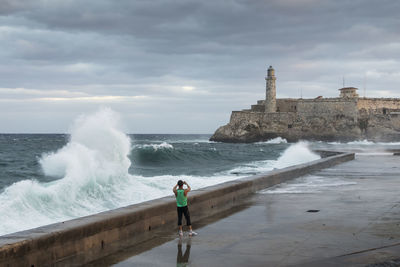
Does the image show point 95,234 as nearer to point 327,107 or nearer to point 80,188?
point 80,188

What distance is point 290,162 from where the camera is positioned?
1153 inches

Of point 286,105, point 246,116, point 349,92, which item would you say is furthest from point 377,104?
point 246,116

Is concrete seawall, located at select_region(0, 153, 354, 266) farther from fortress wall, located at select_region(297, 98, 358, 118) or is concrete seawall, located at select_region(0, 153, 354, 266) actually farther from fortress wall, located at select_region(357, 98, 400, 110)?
fortress wall, located at select_region(357, 98, 400, 110)

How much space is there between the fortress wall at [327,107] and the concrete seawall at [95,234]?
68600mm

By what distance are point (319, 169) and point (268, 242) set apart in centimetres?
1124

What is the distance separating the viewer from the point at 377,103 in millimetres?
76812

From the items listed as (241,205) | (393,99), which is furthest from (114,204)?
(393,99)

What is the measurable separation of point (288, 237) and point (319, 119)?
71626mm

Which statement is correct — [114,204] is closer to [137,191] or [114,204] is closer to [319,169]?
[137,191]

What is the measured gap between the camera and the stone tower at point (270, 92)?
2950 inches

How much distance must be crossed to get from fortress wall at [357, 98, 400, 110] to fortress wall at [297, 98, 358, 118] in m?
1.31

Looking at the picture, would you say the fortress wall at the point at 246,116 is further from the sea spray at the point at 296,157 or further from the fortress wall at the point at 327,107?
the sea spray at the point at 296,157

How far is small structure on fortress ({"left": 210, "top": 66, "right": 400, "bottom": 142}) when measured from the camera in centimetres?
7244

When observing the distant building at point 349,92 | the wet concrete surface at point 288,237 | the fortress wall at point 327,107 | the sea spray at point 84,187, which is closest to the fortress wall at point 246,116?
the fortress wall at point 327,107
